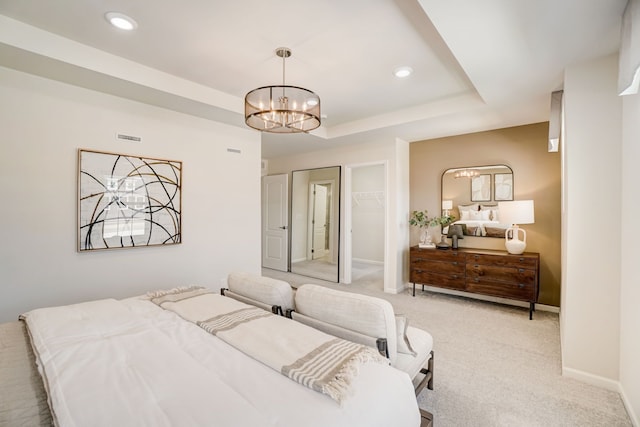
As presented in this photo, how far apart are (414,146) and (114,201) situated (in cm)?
419

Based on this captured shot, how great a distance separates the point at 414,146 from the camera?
15.8ft

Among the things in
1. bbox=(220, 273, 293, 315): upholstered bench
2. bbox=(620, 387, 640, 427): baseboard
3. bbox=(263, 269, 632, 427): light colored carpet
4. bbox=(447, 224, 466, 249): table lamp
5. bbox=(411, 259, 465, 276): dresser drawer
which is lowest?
bbox=(263, 269, 632, 427): light colored carpet

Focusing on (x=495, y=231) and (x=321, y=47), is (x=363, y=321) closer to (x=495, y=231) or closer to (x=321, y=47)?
(x=321, y=47)

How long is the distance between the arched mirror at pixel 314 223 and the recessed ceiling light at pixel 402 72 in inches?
117

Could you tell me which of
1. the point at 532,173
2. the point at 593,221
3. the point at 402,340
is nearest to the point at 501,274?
the point at 532,173

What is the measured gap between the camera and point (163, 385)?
1.05m

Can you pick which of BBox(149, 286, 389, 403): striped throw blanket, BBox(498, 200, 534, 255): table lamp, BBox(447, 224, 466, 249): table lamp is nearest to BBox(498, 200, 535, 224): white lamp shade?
BBox(498, 200, 534, 255): table lamp

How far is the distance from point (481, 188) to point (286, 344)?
3841 mm

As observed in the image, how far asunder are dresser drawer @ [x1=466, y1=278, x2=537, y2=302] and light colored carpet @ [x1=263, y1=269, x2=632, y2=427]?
0.81ft

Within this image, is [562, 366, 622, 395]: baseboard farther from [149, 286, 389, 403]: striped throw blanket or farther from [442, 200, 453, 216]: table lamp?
[442, 200, 453, 216]: table lamp

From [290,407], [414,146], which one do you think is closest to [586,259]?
[290,407]

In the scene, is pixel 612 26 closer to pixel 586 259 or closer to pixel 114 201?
pixel 586 259

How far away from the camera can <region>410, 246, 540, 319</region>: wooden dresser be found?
11.3 feet

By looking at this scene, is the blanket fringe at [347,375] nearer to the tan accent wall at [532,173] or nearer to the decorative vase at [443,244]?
the decorative vase at [443,244]
